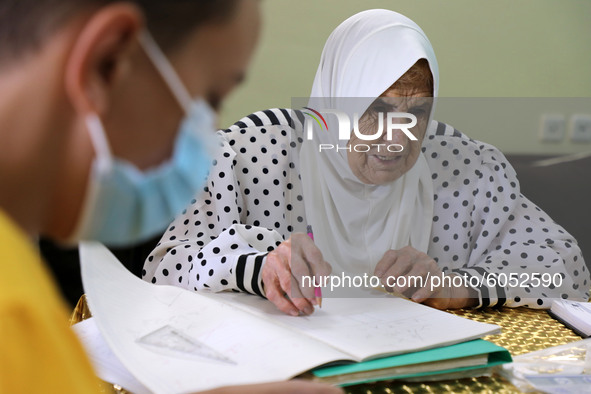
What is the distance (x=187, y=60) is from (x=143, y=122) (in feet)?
0.18

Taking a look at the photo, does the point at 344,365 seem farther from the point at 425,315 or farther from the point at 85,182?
the point at 85,182

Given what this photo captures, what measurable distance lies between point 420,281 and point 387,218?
14 cm

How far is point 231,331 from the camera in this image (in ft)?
2.45

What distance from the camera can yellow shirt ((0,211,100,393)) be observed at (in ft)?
1.07

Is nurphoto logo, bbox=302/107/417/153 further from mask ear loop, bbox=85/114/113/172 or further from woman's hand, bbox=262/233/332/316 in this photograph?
mask ear loop, bbox=85/114/113/172

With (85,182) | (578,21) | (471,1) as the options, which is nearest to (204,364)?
(85,182)

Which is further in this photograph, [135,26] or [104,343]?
[104,343]

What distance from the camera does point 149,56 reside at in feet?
1.38

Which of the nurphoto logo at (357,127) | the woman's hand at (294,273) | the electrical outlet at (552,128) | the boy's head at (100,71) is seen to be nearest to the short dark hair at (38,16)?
the boy's head at (100,71)

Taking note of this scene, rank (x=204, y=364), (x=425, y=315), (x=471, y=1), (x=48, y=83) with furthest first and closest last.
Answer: (x=471, y=1) → (x=425, y=315) → (x=204, y=364) → (x=48, y=83)

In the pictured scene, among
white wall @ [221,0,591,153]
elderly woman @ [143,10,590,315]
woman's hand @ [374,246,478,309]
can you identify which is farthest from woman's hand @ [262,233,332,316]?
white wall @ [221,0,591,153]

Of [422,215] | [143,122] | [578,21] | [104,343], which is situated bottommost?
[104,343]

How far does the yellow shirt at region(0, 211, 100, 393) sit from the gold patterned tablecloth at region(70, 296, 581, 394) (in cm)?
37

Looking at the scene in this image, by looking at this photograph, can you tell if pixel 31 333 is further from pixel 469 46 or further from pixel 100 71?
pixel 469 46
